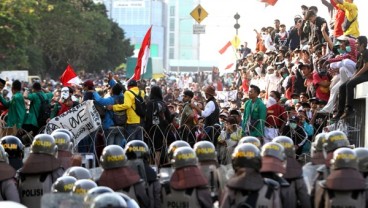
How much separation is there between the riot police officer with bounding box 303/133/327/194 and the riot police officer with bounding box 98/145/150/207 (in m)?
1.96

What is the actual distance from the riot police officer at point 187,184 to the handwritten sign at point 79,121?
7.93m

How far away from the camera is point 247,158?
42.1 ft

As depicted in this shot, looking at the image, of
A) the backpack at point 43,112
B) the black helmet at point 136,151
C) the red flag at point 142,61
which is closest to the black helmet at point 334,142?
the black helmet at point 136,151

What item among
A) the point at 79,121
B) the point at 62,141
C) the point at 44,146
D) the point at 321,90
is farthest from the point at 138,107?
the point at 44,146

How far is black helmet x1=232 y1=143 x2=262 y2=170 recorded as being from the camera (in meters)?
12.8

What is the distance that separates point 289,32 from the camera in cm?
3262

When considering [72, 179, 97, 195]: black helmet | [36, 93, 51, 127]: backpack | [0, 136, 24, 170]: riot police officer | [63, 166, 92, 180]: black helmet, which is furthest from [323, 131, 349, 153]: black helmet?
[36, 93, 51, 127]: backpack

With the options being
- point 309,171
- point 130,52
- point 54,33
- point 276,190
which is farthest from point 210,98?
point 130,52

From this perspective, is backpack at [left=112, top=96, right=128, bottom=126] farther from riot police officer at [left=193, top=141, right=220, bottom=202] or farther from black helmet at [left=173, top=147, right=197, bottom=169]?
black helmet at [left=173, top=147, right=197, bottom=169]

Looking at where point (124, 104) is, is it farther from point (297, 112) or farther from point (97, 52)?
point (97, 52)

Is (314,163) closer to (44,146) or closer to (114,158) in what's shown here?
(114,158)

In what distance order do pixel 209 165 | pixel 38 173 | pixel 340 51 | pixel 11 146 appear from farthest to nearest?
pixel 340 51
pixel 11 146
pixel 38 173
pixel 209 165

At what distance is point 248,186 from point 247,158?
1.05 ft

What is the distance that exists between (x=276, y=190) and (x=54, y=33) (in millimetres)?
72173
